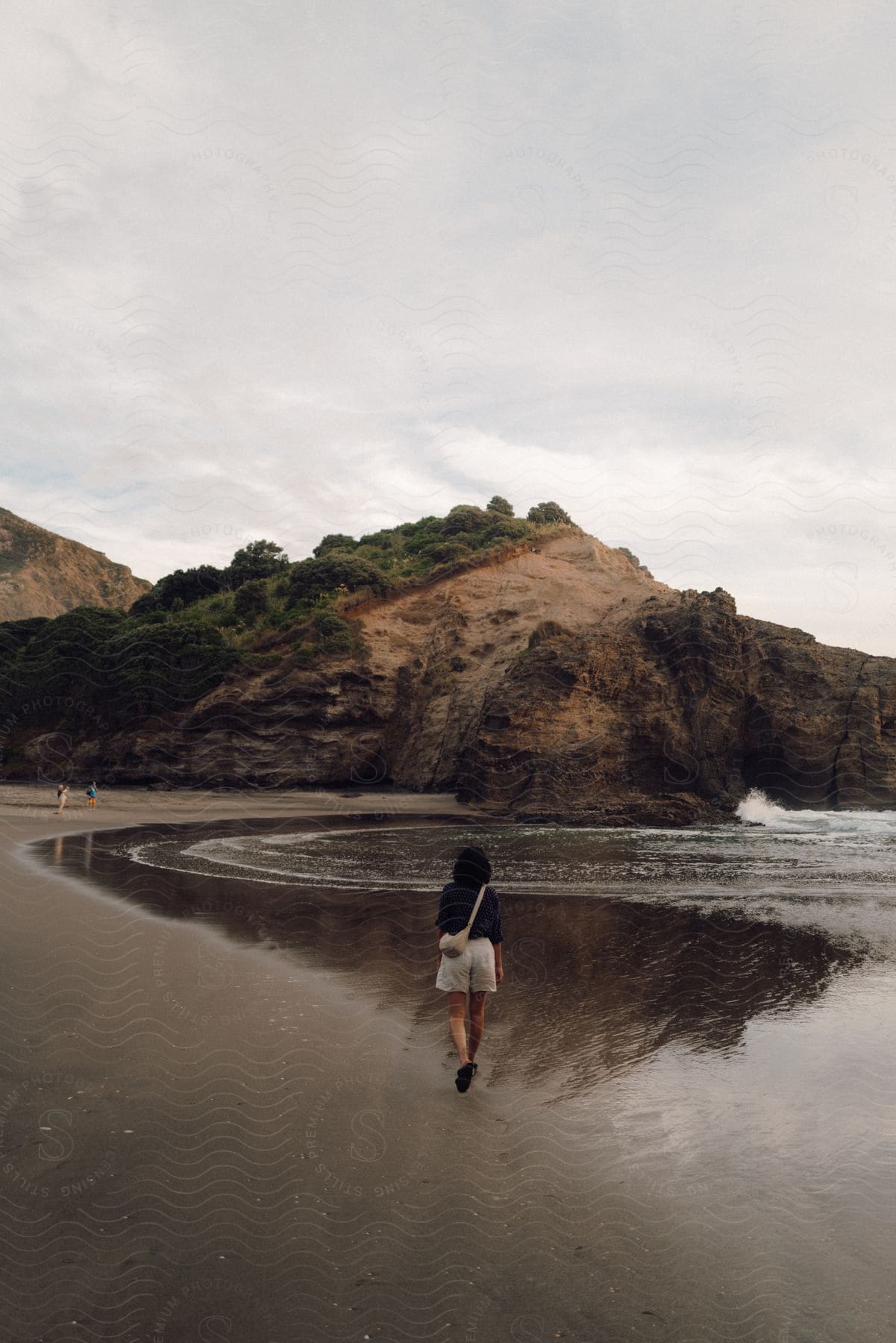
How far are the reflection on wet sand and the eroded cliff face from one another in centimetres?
1863

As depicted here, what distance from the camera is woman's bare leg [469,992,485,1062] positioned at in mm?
5867

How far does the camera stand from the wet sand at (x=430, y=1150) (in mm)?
3326

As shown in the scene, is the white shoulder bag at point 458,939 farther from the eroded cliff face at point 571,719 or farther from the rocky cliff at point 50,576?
the rocky cliff at point 50,576

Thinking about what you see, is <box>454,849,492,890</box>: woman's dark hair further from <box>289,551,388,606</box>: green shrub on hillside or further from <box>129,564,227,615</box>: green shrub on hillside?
<box>129,564,227,615</box>: green shrub on hillside

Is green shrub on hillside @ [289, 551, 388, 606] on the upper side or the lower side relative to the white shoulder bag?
upper

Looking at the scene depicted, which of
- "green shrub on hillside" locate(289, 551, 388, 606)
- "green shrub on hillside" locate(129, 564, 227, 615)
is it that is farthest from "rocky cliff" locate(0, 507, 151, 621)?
"green shrub on hillside" locate(289, 551, 388, 606)

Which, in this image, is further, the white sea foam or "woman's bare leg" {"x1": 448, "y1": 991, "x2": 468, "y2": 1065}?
the white sea foam

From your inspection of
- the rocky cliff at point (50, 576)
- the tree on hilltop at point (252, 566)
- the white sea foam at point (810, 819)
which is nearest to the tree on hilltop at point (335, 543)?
the tree on hilltop at point (252, 566)

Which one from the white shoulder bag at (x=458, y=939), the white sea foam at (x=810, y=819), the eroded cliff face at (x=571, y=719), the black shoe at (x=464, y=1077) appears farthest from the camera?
the eroded cliff face at (x=571, y=719)

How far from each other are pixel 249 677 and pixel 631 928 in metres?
35.0

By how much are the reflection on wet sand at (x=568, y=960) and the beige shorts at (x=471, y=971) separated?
64 cm

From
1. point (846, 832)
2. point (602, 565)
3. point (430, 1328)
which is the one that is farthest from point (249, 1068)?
point (602, 565)

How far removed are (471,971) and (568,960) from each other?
3.73 metres

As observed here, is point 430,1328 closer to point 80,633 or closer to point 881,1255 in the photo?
point 881,1255
